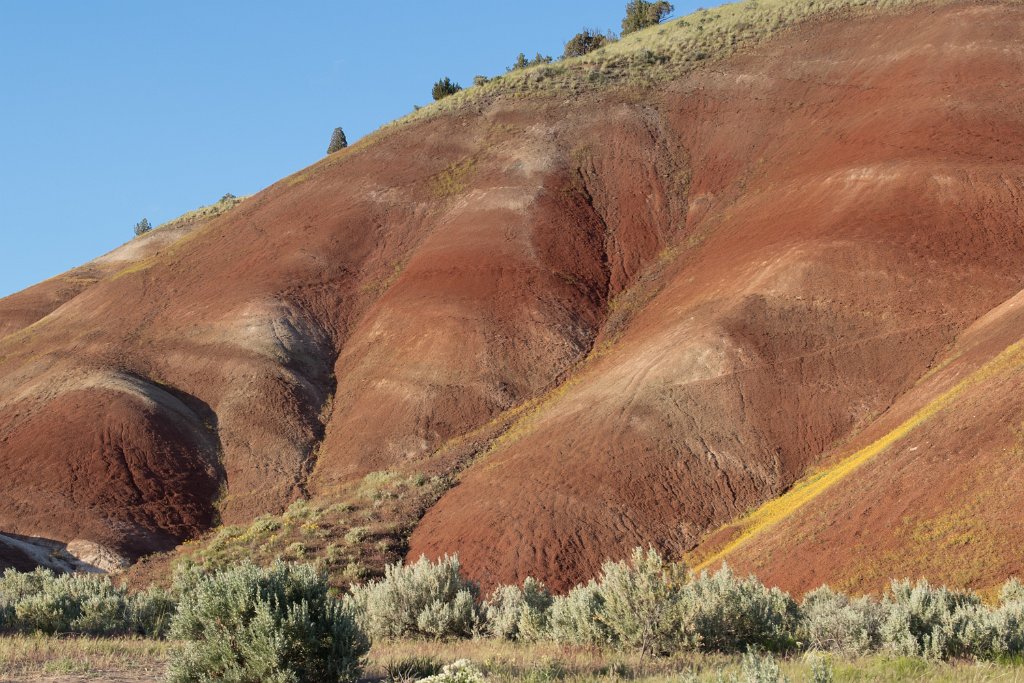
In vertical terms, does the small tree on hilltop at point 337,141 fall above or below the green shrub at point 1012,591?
above

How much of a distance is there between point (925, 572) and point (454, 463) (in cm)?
2015

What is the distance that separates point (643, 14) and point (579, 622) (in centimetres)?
8793

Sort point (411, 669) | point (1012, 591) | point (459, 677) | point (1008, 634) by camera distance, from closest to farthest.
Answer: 1. point (459, 677)
2. point (411, 669)
3. point (1008, 634)
4. point (1012, 591)

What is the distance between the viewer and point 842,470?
29.1 metres

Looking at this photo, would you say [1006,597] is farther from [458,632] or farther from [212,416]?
[212,416]

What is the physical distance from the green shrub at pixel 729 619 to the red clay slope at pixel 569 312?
44.9ft

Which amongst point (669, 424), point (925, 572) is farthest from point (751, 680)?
point (669, 424)

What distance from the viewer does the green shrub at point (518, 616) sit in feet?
44.1

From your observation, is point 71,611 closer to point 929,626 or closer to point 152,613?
point 152,613

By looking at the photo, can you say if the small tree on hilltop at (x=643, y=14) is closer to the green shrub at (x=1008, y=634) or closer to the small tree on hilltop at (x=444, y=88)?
the small tree on hilltop at (x=444, y=88)

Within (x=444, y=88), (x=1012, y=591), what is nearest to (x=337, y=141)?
(x=444, y=88)

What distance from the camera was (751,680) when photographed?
6.95 metres

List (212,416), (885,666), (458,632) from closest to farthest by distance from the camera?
(885,666)
(458,632)
(212,416)

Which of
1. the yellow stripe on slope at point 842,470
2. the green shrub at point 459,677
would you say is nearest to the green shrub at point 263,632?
the green shrub at point 459,677
